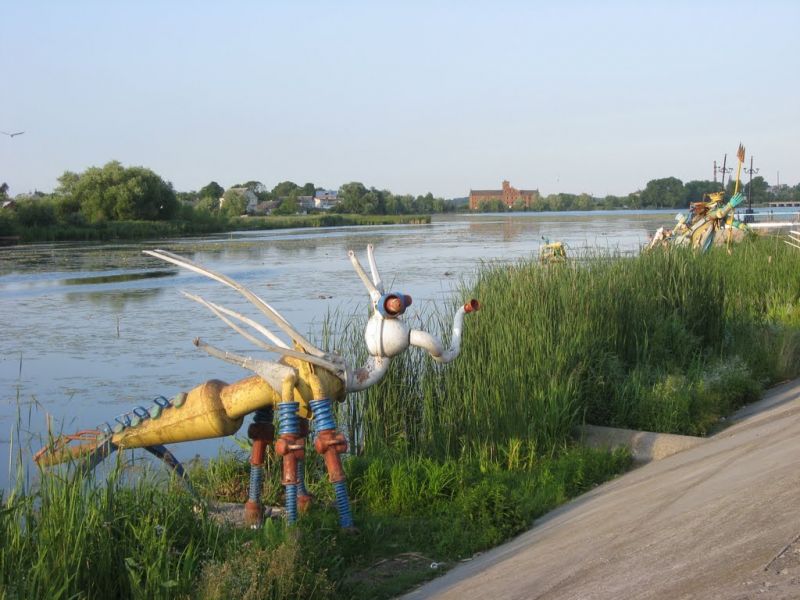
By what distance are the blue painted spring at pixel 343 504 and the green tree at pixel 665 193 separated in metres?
114

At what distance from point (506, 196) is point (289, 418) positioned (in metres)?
162

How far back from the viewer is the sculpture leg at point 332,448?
16.5ft

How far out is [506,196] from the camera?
165m

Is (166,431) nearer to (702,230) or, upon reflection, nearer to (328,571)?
(328,571)

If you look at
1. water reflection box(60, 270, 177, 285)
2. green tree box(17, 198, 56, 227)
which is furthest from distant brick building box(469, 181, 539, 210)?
water reflection box(60, 270, 177, 285)

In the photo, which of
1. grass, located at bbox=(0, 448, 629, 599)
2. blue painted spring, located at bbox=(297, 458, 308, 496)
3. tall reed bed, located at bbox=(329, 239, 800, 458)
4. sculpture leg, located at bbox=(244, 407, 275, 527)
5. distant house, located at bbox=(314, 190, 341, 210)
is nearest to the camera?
grass, located at bbox=(0, 448, 629, 599)

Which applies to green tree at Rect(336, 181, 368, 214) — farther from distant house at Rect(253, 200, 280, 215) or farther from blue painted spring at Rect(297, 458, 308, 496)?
blue painted spring at Rect(297, 458, 308, 496)

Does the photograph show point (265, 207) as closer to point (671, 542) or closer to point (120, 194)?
point (120, 194)

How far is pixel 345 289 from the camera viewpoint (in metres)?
21.3

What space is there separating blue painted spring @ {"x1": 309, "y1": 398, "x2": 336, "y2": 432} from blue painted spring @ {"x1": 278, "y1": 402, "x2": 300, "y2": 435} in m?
0.10

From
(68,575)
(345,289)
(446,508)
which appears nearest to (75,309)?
(345,289)

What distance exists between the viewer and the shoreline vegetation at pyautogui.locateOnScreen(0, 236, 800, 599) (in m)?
3.96

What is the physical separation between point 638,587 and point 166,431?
285 centimetres

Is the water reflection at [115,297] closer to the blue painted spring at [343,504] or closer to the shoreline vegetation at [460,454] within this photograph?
the shoreline vegetation at [460,454]
